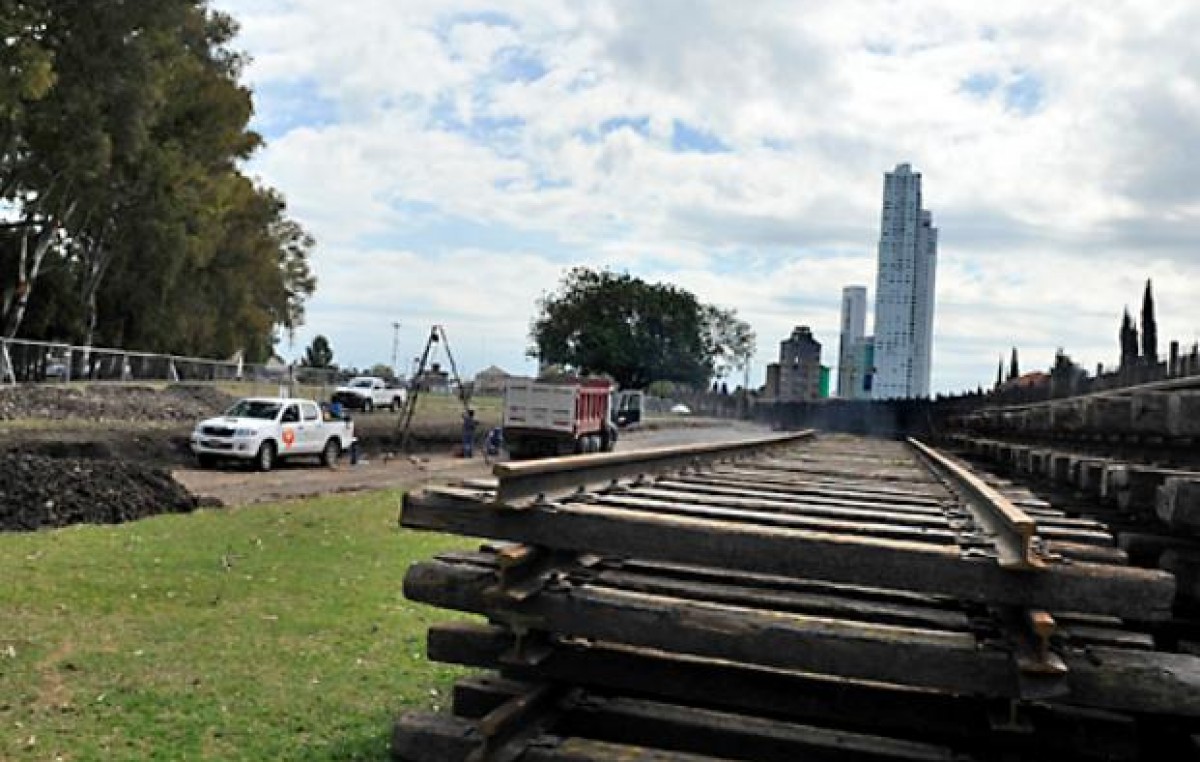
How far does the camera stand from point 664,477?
7730 millimetres

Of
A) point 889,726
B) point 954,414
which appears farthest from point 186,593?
point 954,414

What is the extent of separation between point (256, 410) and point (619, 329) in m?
68.1

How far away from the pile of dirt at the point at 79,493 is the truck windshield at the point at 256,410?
10.2 metres

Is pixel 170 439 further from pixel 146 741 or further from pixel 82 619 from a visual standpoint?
pixel 146 741

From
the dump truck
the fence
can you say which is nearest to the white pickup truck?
the dump truck

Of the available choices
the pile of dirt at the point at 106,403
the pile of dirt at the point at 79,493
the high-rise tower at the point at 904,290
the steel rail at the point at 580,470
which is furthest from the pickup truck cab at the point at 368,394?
the steel rail at the point at 580,470

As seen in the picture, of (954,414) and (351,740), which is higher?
(954,414)

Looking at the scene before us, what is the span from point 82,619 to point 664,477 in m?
4.59

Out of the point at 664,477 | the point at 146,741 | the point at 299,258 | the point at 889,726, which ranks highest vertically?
the point at 299,258

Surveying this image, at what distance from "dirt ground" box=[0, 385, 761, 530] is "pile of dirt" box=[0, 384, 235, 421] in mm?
39

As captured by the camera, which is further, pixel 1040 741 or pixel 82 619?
pixel 82 619

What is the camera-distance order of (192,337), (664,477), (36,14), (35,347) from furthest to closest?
(192,337)
(35,347)
(36,14)
(664,477)

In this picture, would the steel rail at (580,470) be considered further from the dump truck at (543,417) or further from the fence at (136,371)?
the fence at (136,371)

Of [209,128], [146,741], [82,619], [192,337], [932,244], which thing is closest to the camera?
[146,741]
